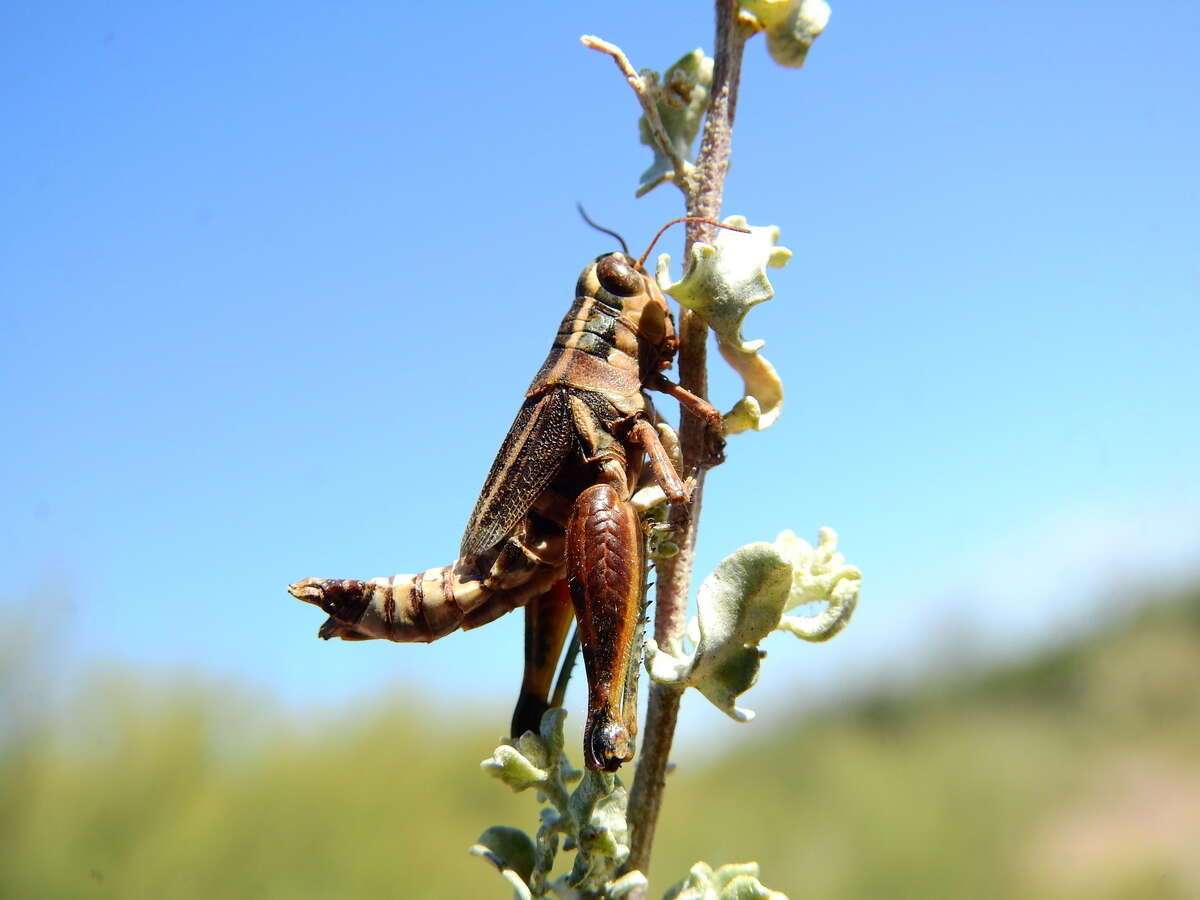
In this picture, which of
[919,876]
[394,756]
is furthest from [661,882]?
[919,876]

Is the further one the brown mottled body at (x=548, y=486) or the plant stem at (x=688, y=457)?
the brown mottled body at (x=548, y=486)

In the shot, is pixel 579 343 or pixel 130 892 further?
pixel 130 892

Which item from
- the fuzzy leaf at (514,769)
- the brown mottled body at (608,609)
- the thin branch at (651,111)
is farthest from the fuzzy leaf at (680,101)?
the fuzzy leaf at (514,769)

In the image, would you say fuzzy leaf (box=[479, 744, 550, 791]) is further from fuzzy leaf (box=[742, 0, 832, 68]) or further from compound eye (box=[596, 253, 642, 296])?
fuzzy leaf (box=[742, 0, 832, 68])

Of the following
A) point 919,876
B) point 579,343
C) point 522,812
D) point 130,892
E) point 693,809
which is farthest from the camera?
point 693,809

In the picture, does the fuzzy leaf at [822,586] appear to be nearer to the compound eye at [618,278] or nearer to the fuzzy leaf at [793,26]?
the compound eye at [618,278]

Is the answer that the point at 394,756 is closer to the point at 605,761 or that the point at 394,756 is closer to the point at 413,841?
the point at 413,841

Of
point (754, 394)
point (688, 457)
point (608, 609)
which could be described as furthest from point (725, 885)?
point (754, 394)
